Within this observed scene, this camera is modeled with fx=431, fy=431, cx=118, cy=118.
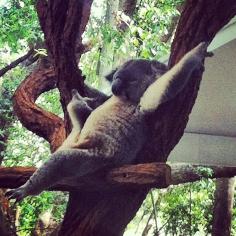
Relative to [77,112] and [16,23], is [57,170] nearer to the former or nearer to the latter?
[77,112]

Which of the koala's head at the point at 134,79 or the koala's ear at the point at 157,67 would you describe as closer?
the koala's head at the point at 134,79

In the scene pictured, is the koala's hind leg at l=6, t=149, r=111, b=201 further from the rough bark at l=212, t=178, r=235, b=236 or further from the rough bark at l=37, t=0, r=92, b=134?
the rough bark at l=212, t=178, r=235, b=236

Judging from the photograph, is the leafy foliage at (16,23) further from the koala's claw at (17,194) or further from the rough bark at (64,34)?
the koala's claw at (17,194)

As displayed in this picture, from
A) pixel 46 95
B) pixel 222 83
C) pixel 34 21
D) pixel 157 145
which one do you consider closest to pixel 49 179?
pixel 157 145

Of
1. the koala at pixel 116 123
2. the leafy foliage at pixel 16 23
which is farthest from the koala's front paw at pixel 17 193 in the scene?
the leafy foliage at pixel 16 23

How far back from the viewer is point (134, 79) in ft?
7.12

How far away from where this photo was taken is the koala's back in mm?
1900

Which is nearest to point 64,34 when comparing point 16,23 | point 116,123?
point 116,123

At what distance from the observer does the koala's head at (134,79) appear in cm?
214

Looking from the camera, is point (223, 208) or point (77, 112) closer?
point (77, 112)

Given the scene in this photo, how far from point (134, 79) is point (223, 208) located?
8.70ft

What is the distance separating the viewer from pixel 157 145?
194 cm

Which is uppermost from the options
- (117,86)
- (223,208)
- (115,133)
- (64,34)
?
(64,34)

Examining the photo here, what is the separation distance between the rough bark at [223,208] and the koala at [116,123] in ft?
8.30
